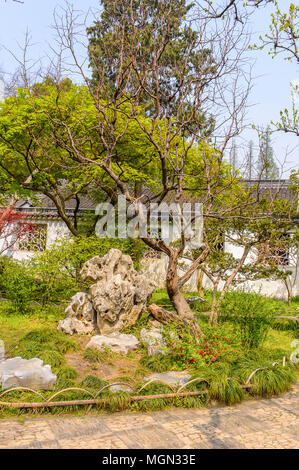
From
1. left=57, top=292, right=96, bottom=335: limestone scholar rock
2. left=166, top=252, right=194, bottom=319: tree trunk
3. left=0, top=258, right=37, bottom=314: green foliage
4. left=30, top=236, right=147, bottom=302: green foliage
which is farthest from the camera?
left=30, top=236, right=147, bottom=302: green foliage

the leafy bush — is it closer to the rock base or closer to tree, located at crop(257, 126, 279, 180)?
tree, located at crop(257, 126, 279, 180)

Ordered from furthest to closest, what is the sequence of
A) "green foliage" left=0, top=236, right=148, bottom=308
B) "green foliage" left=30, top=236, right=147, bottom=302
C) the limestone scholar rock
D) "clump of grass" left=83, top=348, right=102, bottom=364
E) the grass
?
"green foliage" left=30, top=236, right=147, bottom=302 → "green foliage" left=0, top=236, right=148, bottom=308 → the limestone scholar rock → "clump of grass" left=83, top=348, right=102, bottom=364 → the grass

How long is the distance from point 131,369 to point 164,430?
227 centimetres

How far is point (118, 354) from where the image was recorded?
7645 mm

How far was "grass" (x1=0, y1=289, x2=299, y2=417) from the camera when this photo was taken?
18.2 feet

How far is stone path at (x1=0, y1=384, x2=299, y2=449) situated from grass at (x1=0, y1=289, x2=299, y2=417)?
0.66 feet

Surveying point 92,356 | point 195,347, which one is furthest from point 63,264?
point 195,347

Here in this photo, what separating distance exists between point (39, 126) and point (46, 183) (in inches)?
84.5

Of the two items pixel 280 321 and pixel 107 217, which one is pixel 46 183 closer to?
pixel 107 217

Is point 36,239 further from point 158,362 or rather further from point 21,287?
point 158,362

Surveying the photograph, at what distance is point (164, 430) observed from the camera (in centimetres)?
482

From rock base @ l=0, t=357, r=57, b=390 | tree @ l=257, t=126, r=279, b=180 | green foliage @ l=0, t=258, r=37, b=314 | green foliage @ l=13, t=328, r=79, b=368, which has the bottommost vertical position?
green foliage @ l=13, t=328, r=79, b=368

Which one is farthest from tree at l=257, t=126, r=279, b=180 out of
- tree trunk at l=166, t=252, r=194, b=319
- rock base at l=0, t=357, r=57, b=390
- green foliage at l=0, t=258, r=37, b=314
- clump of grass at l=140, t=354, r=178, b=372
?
green foliage at l=0, t=258, r=37, b=314
